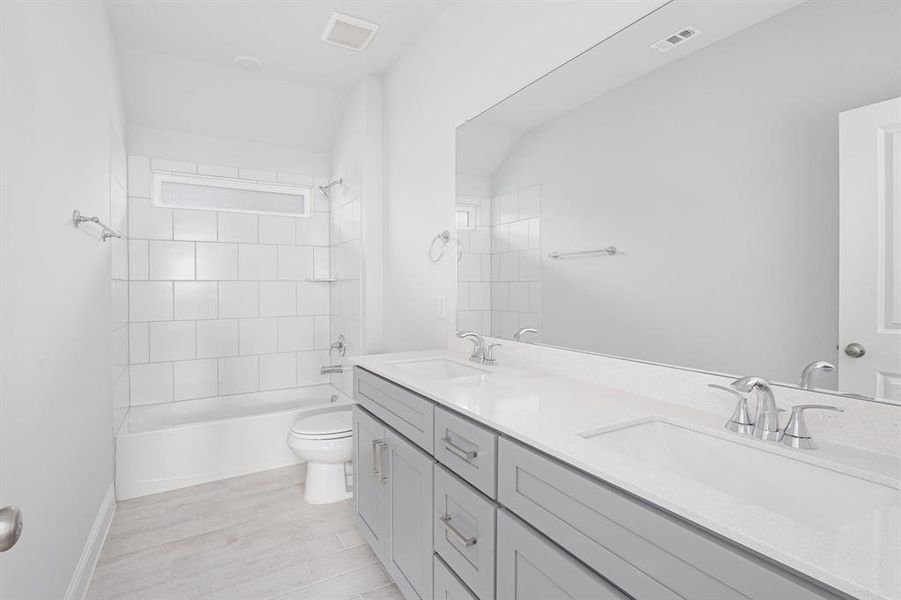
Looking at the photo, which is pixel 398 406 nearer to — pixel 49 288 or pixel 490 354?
pixel 490 354

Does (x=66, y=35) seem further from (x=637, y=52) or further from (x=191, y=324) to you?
(x=191, y=324)

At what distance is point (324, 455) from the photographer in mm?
2502

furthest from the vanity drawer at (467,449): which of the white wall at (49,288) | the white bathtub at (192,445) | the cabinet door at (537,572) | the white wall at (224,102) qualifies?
the white wall at (224,102)

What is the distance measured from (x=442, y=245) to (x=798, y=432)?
1774 mm

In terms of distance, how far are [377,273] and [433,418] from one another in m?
1.78

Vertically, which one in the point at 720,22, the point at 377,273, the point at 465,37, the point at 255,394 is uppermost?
the point at 465,37

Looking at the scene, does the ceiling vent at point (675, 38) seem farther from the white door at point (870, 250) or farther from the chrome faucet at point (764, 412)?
the chrome faucet at point (764, 412)

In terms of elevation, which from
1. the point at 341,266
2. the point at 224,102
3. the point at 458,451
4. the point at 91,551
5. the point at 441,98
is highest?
the point at 224,102

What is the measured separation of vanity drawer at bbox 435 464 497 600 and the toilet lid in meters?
1.31

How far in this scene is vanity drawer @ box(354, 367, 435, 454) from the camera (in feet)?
4.70

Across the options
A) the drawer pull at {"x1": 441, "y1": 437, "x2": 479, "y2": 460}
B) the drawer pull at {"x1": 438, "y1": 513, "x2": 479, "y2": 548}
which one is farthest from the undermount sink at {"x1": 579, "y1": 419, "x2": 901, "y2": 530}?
the drawer pull at {"x1": 438, "y1": 513, "x2": 479, "y2": 548}

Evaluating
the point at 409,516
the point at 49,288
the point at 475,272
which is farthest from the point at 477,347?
the point at 49,288

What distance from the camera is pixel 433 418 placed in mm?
1393

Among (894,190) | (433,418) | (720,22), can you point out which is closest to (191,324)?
(433,418)
